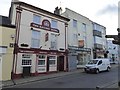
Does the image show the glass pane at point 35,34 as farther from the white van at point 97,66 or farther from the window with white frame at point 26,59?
the white van at point 97,66

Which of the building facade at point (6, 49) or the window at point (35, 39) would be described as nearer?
the building facade at point (6, 49)

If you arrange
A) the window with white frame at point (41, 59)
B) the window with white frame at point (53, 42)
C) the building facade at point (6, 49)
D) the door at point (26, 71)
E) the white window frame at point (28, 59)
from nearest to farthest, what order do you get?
1. the building facade at point (6, 49)
2. the door at point (26, 71)
3. the white window frame at point (28, 59)
4. the window with white frame at point (41, 59)
5. the window with white frame at point (53, 42)

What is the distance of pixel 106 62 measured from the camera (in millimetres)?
26484

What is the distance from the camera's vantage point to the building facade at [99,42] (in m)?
35.7

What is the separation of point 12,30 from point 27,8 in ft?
11.5

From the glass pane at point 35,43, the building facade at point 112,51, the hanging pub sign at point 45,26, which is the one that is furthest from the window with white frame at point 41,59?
the building facade at point 112,51

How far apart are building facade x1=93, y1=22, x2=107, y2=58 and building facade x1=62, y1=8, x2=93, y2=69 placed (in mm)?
1711

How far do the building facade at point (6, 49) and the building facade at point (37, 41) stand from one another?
597mm

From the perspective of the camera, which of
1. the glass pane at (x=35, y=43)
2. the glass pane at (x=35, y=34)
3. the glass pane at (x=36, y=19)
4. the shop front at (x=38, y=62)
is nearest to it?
the shop front at (x=38, y=62)

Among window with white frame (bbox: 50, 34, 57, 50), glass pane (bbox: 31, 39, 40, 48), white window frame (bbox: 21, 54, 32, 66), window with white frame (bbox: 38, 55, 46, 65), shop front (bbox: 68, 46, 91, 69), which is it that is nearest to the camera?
white window frame (bbox: 21, 54, 32, 66)

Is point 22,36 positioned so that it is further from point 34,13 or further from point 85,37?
point 85,37

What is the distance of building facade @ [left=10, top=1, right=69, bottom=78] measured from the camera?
19533 mm

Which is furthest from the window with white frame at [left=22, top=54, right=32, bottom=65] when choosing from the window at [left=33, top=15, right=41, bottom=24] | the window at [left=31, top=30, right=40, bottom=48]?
the window at [left=33, top=15, right=41, bottom=24]

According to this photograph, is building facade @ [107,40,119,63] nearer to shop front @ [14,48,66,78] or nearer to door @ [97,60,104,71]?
door @ [97,60,104,71]
